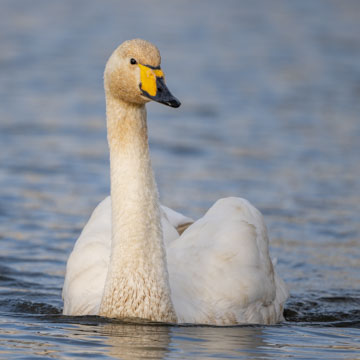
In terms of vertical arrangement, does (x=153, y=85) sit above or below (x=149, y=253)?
above

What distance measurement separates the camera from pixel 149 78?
6.95m

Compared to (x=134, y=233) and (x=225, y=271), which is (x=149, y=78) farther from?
(x=225, y=271)

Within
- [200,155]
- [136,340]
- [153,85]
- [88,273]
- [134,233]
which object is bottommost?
[136,340]

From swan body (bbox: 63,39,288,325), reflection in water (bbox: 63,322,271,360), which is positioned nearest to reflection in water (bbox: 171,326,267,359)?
reflection in water (bbox: 63,322,271,360)

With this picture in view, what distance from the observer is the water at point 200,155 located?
7.35 metres

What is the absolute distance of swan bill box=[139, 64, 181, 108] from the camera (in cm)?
680

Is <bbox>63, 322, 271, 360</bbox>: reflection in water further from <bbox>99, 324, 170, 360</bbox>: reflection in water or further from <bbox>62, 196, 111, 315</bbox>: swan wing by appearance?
<bbox>62, 196, 111, 315</bbox>: swan wing

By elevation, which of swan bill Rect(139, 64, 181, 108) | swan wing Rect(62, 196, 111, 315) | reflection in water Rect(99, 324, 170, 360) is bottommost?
reflection in water Rect(99, 324, 170, 360)

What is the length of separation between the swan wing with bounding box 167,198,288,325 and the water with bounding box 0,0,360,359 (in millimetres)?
224

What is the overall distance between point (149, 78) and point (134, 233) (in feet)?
3.71

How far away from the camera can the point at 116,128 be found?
7.36 metres

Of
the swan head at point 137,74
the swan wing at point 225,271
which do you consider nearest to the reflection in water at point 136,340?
the swan wing at point 225,271

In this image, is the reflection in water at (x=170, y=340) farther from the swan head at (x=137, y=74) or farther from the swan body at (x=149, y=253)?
the swan head at (x=137, y=74)

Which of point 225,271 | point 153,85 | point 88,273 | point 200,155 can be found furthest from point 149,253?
point 200,155
